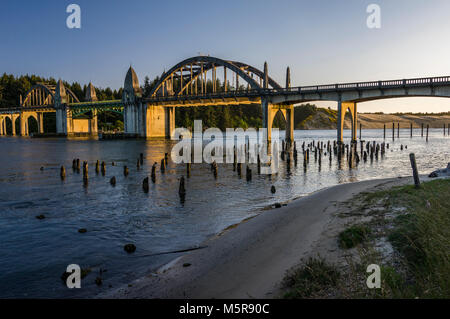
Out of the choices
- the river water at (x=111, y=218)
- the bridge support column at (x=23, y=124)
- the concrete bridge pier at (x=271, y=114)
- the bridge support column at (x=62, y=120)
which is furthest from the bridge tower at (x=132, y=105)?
the river water at (x=111, y=218)

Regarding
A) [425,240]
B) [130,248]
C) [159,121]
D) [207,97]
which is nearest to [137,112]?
[159,121]

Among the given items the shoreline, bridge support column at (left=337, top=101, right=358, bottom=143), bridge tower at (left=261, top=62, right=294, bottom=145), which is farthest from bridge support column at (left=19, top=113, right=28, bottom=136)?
the shoreline

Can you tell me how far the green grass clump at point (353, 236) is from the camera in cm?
857

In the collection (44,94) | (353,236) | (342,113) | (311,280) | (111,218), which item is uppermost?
(44,94)

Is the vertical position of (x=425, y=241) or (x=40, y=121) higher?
(x=40, y=121)

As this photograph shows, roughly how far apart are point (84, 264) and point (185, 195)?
10.9m

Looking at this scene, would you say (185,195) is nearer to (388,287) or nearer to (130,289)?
(130,289)

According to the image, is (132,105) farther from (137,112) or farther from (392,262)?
(392,262)

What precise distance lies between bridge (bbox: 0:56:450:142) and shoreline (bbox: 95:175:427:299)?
45.5m

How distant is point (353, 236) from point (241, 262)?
125 inches

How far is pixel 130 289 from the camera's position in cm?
816

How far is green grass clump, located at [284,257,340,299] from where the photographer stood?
5.97 metres

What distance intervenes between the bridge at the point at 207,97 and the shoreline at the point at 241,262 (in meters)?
45.5

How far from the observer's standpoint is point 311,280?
6.42 m
